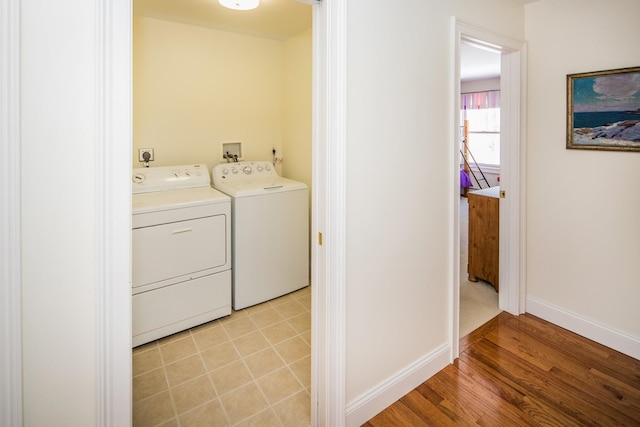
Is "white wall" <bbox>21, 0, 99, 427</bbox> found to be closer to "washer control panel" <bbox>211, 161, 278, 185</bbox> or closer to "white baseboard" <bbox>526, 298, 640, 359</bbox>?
"washer control panel" <bbox>211, 161, 278, 185</bbox>

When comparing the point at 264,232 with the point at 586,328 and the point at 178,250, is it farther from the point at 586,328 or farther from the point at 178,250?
the point at 586,328

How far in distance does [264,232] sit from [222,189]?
19.6 inches

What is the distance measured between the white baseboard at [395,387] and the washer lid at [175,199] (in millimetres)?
1611

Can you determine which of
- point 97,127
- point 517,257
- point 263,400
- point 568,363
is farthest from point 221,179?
point 568,363

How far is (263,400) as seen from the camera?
197cm

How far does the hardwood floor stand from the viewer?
182 cm

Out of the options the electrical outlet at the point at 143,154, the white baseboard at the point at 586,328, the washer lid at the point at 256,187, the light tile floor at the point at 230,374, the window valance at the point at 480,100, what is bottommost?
the light tile floor at the point at 230,374

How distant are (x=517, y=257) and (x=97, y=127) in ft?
9.16

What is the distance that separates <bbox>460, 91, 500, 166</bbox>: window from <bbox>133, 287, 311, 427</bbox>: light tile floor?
21.0ft

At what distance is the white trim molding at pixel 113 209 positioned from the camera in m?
1.01

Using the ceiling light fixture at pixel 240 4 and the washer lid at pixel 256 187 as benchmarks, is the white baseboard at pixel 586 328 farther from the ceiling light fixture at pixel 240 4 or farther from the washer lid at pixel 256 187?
the ceiling light fixture at pixel 240 4

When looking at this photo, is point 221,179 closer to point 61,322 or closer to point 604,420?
point 61,322

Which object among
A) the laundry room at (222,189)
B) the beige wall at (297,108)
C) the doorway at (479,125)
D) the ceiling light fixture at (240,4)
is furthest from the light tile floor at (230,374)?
the doorway at (479,125)

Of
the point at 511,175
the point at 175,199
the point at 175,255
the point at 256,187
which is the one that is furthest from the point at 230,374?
the point at 511,175
